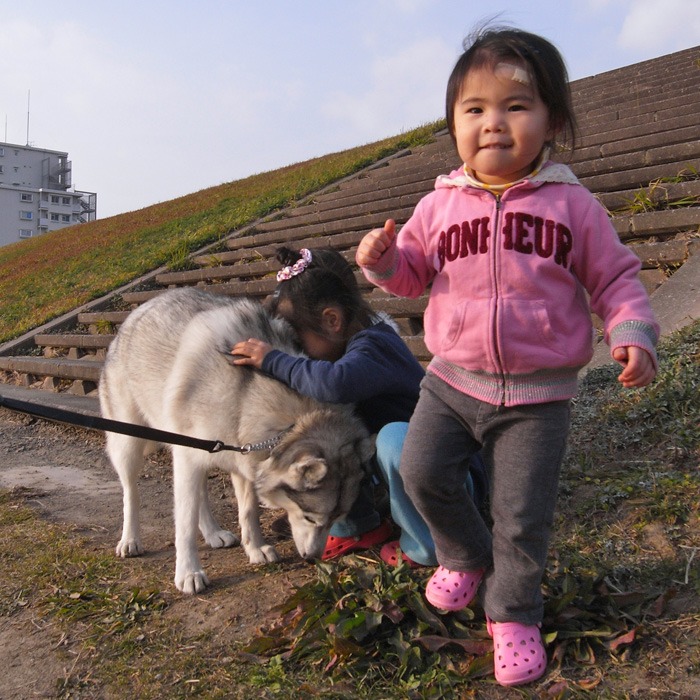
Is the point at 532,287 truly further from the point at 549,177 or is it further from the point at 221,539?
the point at 221,539

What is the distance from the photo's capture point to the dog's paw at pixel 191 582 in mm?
2896

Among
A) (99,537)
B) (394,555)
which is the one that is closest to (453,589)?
(394,555)

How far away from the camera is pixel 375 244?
202 cm

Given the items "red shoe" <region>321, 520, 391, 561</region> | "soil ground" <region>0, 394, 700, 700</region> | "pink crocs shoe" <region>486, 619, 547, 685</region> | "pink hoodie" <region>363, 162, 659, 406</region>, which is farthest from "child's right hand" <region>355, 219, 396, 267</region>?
"red shoe" <region>321, 520, 391, 561</region>

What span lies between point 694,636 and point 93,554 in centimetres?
271

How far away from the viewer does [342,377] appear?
2809 mm

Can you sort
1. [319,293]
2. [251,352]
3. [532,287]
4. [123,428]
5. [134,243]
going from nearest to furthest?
[532,287]
[123,428]
[251,352]
[319,293]
[134,243]

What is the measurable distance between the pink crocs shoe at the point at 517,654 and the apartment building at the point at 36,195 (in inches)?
2997

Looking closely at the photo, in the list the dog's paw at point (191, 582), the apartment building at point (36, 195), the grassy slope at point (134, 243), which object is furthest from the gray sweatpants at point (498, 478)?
the apartment building at point (36, 195)

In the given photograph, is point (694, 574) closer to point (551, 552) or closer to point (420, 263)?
point (551, 552)

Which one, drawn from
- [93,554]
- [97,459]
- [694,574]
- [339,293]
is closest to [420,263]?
[339,293]

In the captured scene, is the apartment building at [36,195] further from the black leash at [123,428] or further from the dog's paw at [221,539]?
the black leash at [123,428]

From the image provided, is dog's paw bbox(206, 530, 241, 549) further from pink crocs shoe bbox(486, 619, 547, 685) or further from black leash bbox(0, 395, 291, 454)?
pink crocs shoe bbox(486, 619, 547, 685)

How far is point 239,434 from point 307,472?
43 cm
